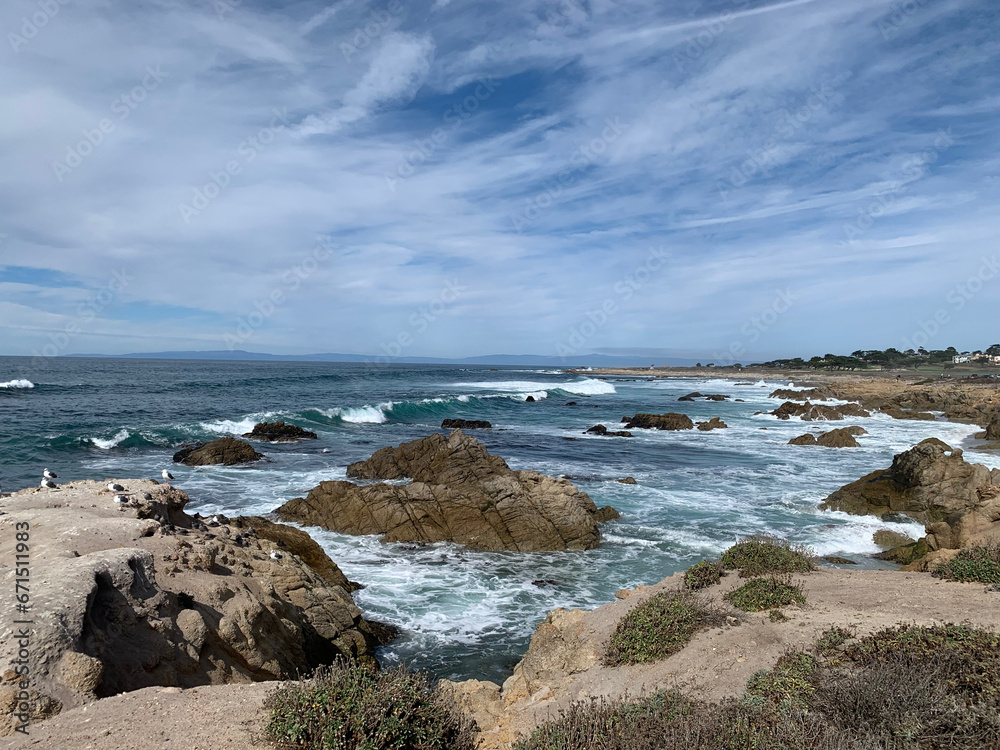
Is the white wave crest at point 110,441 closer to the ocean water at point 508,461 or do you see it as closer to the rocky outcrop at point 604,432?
the ocean water at point 508,461

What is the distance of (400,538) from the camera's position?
16438mm

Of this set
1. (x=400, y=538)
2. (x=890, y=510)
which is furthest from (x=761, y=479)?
(x=400, y=538)

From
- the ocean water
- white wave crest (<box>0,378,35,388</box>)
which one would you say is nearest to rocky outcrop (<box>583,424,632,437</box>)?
the ocean water

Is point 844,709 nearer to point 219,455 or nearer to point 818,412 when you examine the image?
point 219,455

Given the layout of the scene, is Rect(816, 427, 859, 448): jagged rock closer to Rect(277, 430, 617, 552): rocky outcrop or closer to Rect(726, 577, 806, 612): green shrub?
Rect(277, 430, 617, 552): rocky outcrop

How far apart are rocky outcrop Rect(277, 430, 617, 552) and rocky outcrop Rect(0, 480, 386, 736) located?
5772mm

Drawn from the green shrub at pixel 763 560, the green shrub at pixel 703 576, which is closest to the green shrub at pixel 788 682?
the green shrub at pixel 703 576

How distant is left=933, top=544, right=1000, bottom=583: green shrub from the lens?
27.7 ft

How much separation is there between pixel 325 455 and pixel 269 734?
25788 millimetres

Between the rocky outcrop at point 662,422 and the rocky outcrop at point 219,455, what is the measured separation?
89.2 ft

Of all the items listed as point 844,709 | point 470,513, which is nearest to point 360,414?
point 470,513

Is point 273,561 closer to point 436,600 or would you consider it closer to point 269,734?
point 436,600

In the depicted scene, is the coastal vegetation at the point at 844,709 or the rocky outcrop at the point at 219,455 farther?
the rocky outcrop at the point at 219,455

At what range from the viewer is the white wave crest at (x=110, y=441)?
96.4 ft
